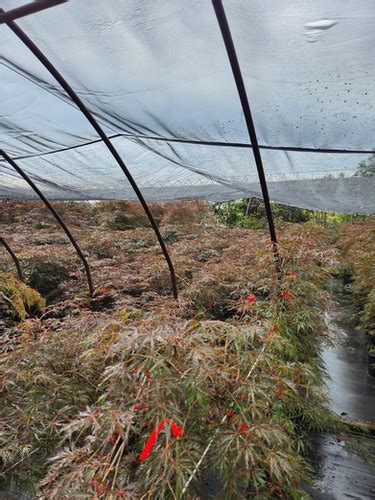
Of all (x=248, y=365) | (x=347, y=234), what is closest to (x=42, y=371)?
(x=248, y=365)

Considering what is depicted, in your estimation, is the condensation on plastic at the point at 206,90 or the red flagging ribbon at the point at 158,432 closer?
the red flagging ribbon at the point at 158,432

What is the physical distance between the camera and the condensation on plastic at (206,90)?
4.39ft

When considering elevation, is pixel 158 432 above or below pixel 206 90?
below

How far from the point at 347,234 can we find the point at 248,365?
5.60 m

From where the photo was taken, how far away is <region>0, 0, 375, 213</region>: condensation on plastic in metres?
1.34

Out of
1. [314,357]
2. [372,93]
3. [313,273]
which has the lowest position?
[314,357]

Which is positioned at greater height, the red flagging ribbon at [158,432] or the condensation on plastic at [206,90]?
the condensation on plastic at [206,90]

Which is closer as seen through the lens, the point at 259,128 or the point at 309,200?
the point at 259,128

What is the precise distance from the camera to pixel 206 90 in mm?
1746

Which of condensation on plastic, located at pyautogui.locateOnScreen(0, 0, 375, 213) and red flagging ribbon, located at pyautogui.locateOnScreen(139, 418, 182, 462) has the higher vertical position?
condensation on plastic, located at pyautogui.locateOnScreen(0, 0, 375, 213)

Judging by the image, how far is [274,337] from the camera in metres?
1.42

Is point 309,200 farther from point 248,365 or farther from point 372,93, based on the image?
point 248,365

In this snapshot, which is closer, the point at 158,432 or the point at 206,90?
the point at 158,432

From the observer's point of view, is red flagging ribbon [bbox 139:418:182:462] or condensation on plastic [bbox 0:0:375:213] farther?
condensation on plastic [bbox 0:0:375:213]
